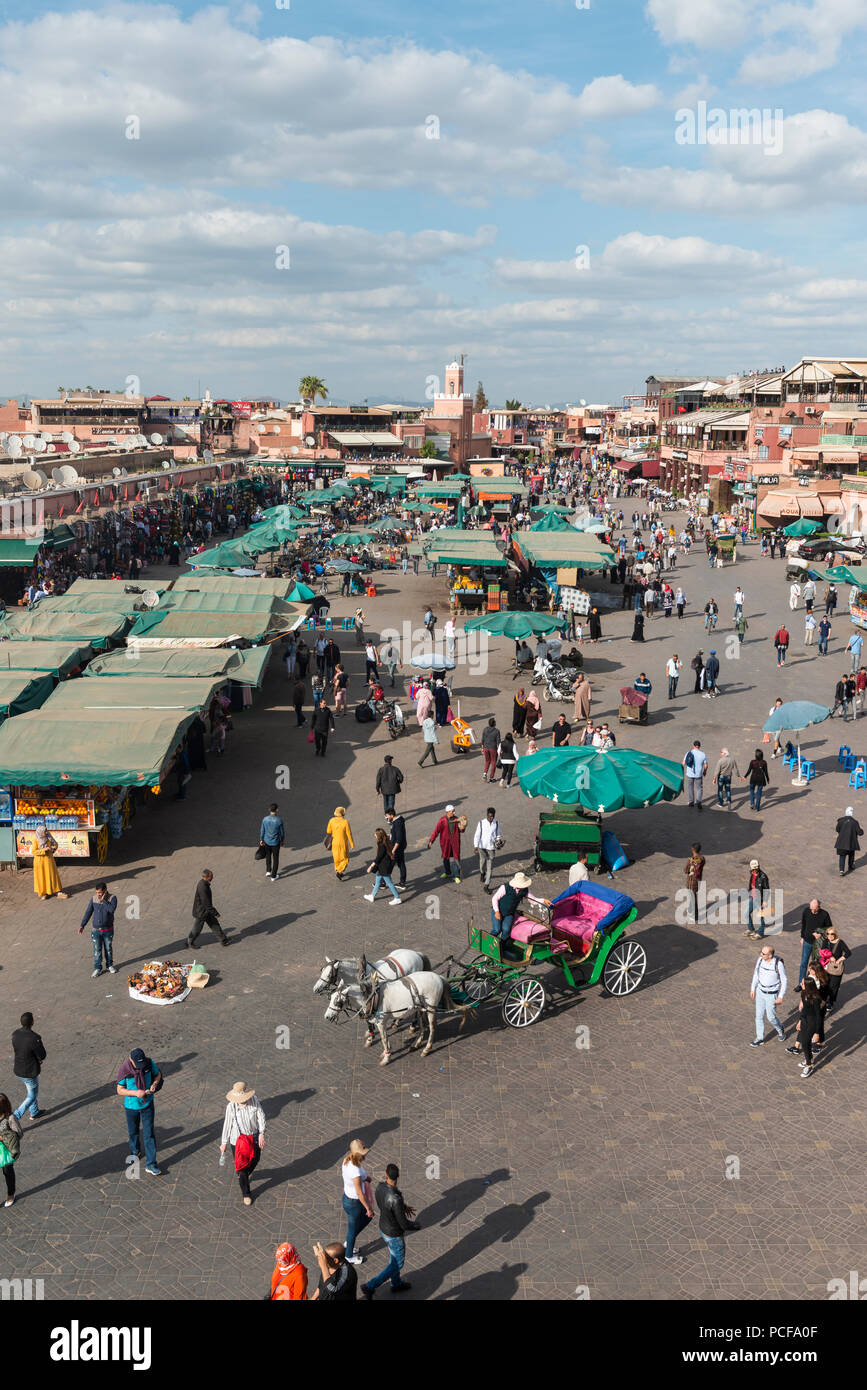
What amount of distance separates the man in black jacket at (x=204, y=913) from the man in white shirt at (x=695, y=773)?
8.31 metres

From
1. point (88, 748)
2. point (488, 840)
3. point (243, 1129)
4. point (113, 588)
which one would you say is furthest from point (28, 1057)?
point (113, 588)

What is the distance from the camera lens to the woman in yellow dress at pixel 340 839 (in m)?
14.1

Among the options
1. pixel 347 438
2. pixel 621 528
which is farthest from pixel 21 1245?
pixel 347 438

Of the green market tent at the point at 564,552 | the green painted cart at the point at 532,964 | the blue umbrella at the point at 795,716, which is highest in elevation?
the green market tent at the point at 564,552

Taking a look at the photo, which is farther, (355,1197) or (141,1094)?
(141,1094)

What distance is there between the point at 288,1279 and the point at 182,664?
560 inches

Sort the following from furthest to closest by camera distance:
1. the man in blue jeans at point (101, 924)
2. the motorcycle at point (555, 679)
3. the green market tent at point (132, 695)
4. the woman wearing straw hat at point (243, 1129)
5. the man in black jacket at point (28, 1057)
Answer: the motorcycle at point (555, 679) → the green market tent at point (132, 695) → the man in blue jeans at point (101, 924) → the man in black jacket at point (28, 1057) → the woman wearing straw hat at point (243, 1129)

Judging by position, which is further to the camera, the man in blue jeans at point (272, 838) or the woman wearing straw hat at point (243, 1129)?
the man in blue jeans at point (272, 838)

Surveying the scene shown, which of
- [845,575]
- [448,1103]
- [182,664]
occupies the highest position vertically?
[845,575]

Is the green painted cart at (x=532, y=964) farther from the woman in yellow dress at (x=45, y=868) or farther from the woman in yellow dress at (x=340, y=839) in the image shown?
the woman in yellow dress at (x=45, y=868)

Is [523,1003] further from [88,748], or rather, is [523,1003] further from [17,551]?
[17,551]

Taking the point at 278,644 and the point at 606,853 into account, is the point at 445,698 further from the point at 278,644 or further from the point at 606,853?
the point at 278,644

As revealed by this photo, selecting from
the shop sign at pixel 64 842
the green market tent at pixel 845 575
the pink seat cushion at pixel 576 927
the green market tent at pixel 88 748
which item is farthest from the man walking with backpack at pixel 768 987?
the green market tent at pixel 845 575

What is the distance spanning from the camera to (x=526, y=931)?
1107 cm
